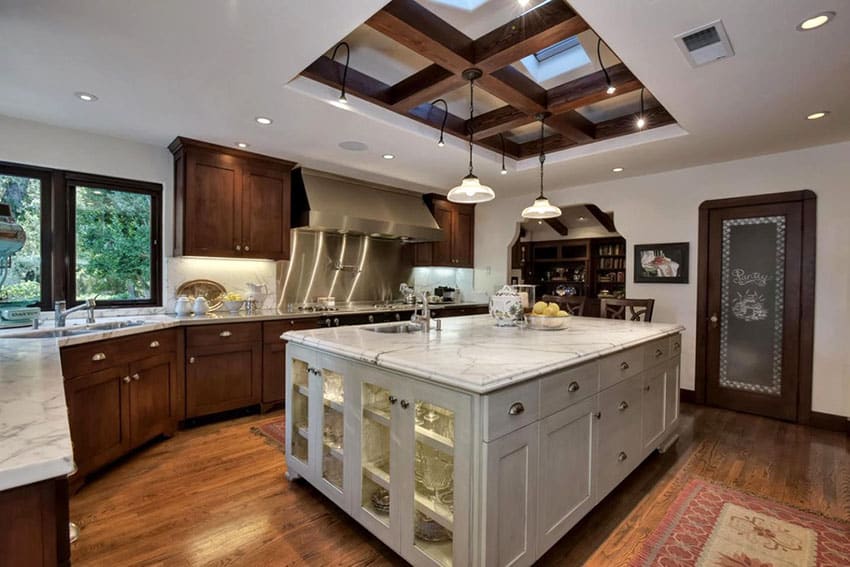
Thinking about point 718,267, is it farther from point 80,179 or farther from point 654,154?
point 80,179

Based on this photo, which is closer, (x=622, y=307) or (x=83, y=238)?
(x=83, y=238)

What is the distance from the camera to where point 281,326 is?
378 centimetres

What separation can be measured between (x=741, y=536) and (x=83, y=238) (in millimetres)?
4903

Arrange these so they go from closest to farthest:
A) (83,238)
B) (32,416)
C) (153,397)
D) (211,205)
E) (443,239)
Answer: (32,416) < (153,397) < (83,238) < (211,205) < (443,239)

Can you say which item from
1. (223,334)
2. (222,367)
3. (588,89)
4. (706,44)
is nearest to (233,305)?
(223,334)

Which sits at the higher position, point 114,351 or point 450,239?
point 450,239

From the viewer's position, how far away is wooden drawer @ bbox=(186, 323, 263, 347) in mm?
3295

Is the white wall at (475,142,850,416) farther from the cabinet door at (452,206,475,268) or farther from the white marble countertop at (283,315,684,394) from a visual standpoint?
the white marble countertop at (283,315,684,394)

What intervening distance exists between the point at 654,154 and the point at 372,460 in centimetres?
363

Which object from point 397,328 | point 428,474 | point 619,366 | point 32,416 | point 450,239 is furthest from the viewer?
point 450,239

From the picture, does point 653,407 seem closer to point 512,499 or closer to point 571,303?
point 571,303

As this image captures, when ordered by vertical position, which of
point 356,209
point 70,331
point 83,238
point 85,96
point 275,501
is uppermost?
point 85,96

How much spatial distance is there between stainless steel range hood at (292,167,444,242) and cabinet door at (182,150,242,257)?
686mm

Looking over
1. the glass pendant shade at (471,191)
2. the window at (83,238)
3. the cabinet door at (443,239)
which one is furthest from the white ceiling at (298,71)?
the cabinet door at (443,239)
